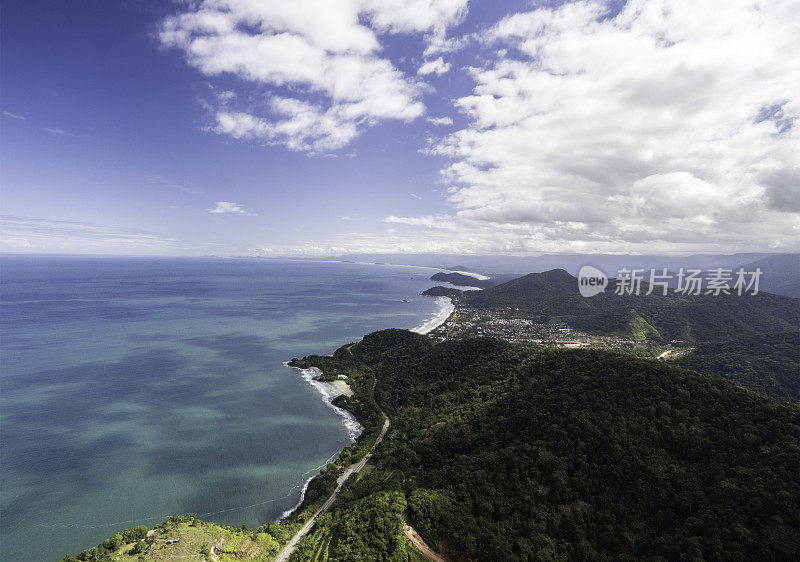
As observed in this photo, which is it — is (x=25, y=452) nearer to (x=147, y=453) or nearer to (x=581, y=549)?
(x=147, y=453)

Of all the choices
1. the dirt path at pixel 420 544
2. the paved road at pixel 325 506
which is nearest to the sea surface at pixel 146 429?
the paved road at pixel 325 506

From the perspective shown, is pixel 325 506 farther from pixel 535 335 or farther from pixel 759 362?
pixel 535 335

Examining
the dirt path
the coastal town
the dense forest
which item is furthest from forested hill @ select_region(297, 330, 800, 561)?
the coastal town

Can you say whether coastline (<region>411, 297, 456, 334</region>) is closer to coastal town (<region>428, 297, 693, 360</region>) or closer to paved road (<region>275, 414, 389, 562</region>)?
coastal town (<region>428, 297, 693, 360</region>)

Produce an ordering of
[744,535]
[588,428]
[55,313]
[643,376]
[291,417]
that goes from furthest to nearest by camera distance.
→ [55,313] → [291,417] → [643,376] → [588,428] → [744,535]

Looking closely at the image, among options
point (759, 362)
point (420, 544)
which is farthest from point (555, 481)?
point (759, 362)

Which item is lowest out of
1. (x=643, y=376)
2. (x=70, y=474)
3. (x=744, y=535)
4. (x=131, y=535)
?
(x=70, y=474)

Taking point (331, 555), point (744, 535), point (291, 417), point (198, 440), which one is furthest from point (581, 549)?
point (198, 440)
